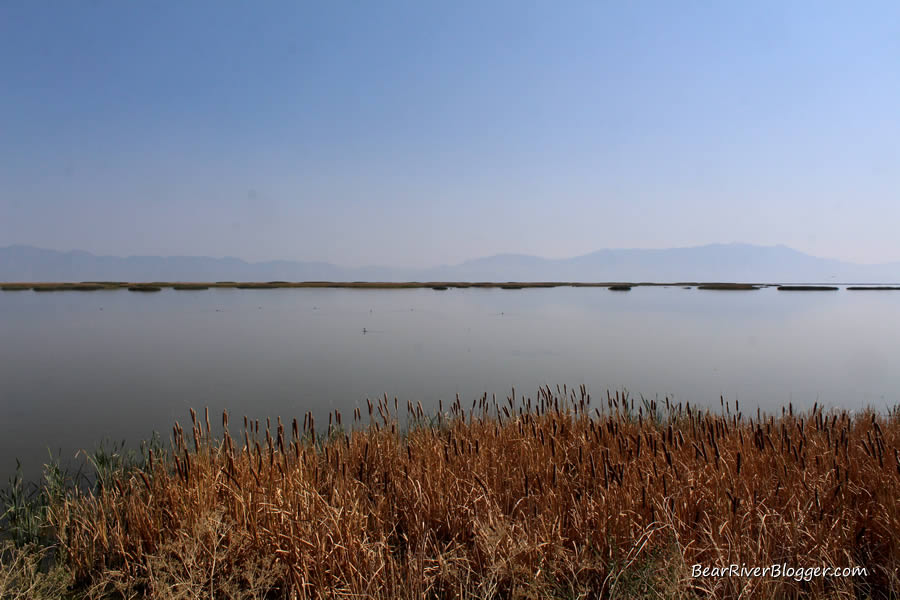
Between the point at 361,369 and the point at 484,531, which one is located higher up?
the point at 484,531

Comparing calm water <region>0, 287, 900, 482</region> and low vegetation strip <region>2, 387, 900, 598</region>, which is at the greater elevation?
low vegetation strip <region>2, 387, 900, 598</region>

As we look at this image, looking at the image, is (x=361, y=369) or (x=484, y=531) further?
(x=361, y=369)

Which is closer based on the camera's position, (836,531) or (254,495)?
(836,531)

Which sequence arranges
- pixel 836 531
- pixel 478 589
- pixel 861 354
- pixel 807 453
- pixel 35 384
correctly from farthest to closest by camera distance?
pixel 861 354 → pixel 35 384 → pixel 807 453 → pixel 836 531 → pixel 478 589

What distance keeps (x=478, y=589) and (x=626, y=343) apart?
19616mm

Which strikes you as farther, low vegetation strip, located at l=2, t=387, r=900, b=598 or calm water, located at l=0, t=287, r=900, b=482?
calm water, located at l=0, t=287, r=900, b=482

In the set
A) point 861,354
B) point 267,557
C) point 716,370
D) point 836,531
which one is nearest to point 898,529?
point 836,531

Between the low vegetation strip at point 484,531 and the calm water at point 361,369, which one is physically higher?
the low vegetation strip at point 484,531

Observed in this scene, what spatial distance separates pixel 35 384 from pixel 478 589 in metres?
14.9

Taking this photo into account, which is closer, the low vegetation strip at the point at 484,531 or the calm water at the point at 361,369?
the low vegetation strip at the point at 484,531

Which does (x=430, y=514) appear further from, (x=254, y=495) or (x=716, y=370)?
(x=716, y=370)

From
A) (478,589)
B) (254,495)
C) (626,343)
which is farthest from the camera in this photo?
(626,343)

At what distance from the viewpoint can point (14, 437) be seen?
8695 mm

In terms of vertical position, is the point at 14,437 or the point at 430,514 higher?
the point at 430,514
